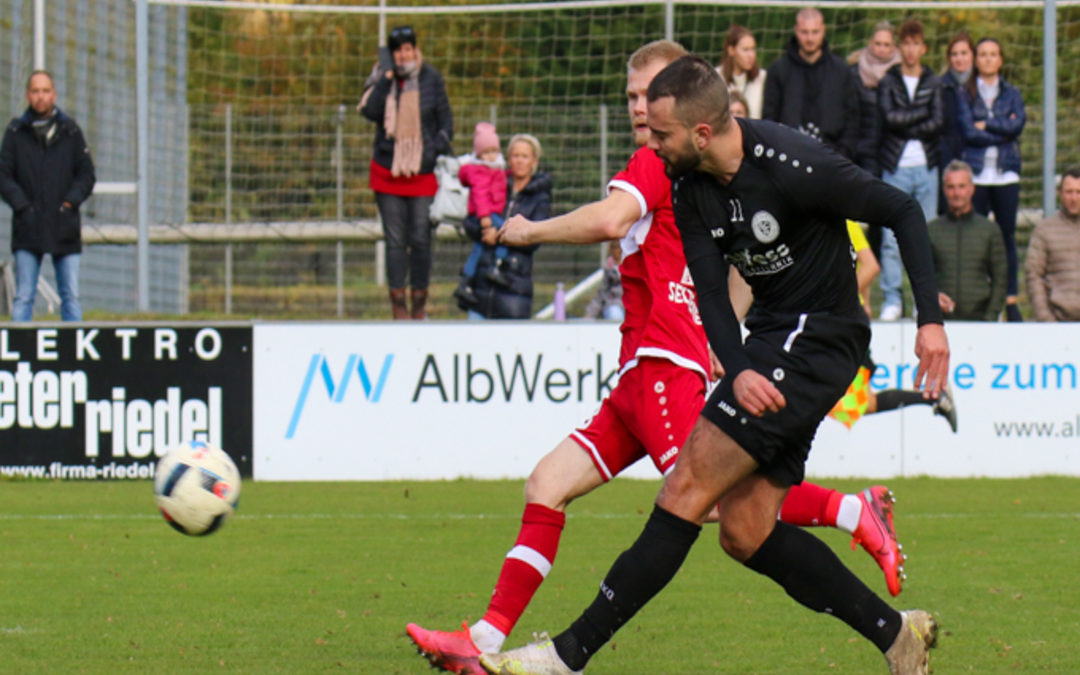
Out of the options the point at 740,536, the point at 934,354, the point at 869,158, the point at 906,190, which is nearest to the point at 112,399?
the point at 869,158

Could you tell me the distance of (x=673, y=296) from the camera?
5.49m

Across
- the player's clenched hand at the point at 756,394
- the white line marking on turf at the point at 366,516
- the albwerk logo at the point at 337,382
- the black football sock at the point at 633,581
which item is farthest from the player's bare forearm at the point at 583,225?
the albwerk logo at the point at 337,382

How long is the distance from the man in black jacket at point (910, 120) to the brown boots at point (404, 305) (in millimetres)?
3814

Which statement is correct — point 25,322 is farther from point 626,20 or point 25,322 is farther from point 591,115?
point 626,20

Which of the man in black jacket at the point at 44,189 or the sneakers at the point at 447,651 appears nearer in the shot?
the sneakers at the point at 447,651

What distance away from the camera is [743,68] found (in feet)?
40.5

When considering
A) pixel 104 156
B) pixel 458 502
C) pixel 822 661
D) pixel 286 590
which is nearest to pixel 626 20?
pixel 104 156

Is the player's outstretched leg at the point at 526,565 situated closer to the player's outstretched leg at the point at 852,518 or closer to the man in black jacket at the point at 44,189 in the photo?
the player's outstretched leg at the point at 852,518

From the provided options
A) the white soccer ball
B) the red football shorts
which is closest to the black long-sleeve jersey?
the red football shorts

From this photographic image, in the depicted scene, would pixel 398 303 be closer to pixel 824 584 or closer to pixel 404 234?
pixel 404 234

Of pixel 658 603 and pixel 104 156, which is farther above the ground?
pixel 104 156

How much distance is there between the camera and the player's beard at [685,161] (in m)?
4.64

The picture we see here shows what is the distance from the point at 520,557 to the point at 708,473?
87 cm

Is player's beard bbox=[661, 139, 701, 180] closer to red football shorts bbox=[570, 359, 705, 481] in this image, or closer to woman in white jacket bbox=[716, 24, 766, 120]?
red football shorts bbox=[570, 359, 705, 481]
